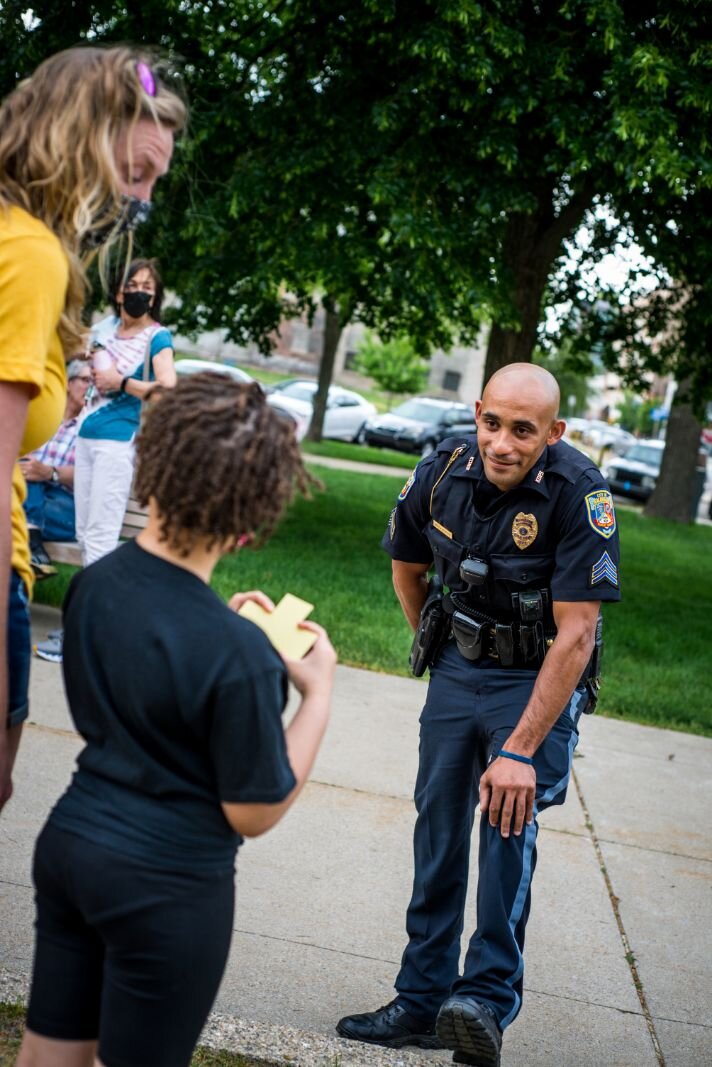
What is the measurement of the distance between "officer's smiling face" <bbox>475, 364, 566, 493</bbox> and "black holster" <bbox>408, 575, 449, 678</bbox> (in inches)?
16.3

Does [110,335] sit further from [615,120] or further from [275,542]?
[275,542]

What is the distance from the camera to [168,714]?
1.83 metres

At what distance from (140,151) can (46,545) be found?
5008 mm

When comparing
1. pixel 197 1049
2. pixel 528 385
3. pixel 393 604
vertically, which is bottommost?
pixel 393 604

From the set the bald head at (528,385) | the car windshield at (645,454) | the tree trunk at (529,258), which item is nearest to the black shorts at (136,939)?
the bald head at (528,385)

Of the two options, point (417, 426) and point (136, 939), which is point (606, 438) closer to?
point (417, 426)

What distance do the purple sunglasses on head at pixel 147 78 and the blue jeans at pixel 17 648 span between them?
2.88 feet

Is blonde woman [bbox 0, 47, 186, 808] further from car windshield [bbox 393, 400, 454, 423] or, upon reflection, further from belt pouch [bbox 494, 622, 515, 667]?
car windshield [bbox 393, 400, 454, 423]

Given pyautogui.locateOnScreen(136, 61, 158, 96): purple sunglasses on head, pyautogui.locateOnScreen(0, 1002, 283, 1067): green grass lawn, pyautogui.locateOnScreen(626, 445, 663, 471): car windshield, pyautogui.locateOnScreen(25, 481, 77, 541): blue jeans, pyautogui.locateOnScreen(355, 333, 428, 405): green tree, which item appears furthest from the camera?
pyautogui.locateOnScreen(355, 333, 428, 405): green tree

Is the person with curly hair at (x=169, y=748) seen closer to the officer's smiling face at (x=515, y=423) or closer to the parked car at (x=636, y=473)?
the officer's smiling face at (x=515, y=423)

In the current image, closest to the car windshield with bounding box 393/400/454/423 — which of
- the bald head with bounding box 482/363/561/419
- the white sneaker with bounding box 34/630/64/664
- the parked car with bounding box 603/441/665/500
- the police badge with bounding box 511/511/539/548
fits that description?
the parked car with bounding box 603/441/665/500

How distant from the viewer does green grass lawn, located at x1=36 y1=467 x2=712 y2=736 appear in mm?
7613

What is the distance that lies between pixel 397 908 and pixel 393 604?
16.8 ft

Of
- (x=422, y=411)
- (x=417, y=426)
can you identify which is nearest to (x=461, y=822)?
(x=417, y=426)
